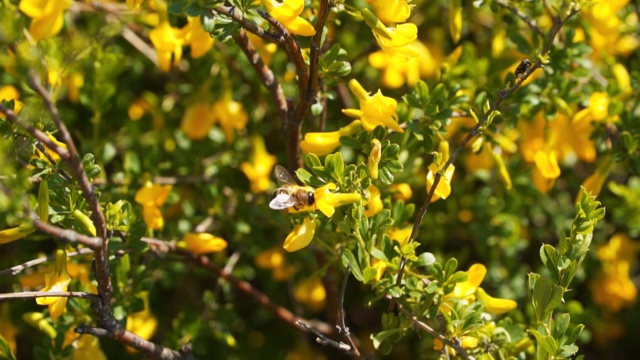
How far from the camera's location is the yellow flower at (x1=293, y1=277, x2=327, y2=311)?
2000 millimetres

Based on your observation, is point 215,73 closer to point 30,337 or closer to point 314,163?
point 314,163

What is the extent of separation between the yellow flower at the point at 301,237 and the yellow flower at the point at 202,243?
13.7 inches

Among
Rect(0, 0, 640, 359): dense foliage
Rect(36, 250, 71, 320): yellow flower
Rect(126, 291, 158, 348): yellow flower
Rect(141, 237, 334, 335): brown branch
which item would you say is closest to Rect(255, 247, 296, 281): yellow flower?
Rect(0, 0, 640, 359): dense foliage

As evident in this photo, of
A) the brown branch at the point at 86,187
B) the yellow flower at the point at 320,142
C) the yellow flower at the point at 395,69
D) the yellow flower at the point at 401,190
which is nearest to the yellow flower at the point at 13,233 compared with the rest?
the brown branch at the point at 86,187

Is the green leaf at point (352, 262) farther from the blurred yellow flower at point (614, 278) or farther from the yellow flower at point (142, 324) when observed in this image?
the blurred yellow flower at point (614, 278)

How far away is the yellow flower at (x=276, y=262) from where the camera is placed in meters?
1.99

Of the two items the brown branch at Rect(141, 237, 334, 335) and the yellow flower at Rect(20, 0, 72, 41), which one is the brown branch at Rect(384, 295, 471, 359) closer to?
the brown branch at Rect(141, 237, 334, 335)

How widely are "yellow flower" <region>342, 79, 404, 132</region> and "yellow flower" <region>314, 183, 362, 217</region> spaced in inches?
8.1

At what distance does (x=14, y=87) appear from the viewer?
2020mm

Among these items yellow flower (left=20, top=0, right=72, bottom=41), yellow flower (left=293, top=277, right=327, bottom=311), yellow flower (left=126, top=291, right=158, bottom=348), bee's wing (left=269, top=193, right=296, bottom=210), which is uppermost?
yellow flower (left=20, top=0, right=72, bottom=41)

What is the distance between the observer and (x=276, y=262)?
199cm

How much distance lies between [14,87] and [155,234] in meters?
0.68

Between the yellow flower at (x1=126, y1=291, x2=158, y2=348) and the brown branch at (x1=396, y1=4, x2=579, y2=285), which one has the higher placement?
the brown branch at (x1=396, y1=4, x2=579, y2=285)

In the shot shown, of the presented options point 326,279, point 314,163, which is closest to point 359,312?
point 326,279
